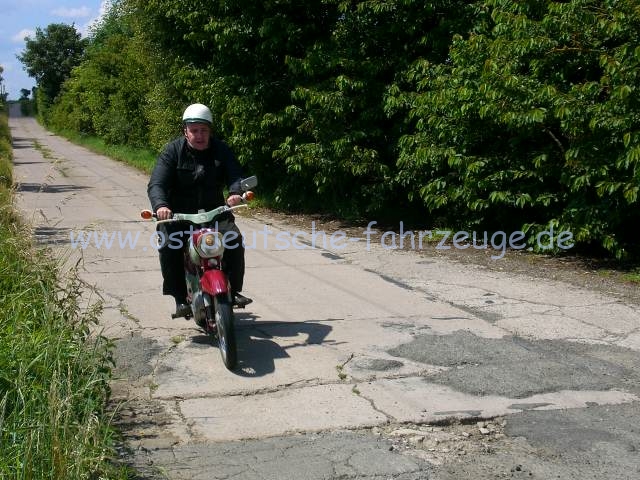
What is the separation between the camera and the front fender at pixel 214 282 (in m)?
5.77

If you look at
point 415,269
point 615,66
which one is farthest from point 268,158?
point 615,66

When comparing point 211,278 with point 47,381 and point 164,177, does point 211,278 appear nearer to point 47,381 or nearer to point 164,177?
point 164,177

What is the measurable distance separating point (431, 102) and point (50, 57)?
270ft

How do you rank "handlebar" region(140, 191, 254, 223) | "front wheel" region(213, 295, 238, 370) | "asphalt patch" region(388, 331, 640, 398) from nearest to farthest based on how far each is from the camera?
"asphalt patch" region(388, 331, 640, 398)
"front wheel" region(213, 295, 238, 370)
"handlebar" region(140, 191, 254, 223)

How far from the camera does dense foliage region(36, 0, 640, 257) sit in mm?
8945

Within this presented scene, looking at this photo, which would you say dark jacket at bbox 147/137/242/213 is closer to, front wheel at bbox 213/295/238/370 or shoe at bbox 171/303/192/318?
shoe at bbox 171/303/192/318

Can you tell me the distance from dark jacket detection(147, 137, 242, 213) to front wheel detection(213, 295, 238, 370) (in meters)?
0.97

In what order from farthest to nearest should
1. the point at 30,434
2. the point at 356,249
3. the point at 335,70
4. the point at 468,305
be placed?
the point at 335,70 → the point at 356,249 → the point at 468,305 → the point at 30,434

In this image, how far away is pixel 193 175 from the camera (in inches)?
249

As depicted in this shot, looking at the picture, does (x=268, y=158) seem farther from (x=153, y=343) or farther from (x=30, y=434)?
(x=30, y=434)

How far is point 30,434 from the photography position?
11.1 feet

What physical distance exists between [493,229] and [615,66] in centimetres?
353

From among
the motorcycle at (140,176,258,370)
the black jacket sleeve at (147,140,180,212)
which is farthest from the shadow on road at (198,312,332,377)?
the black jacket sleeve at (147,140,180,212)

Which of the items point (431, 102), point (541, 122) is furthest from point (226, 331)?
point (431, 102)
